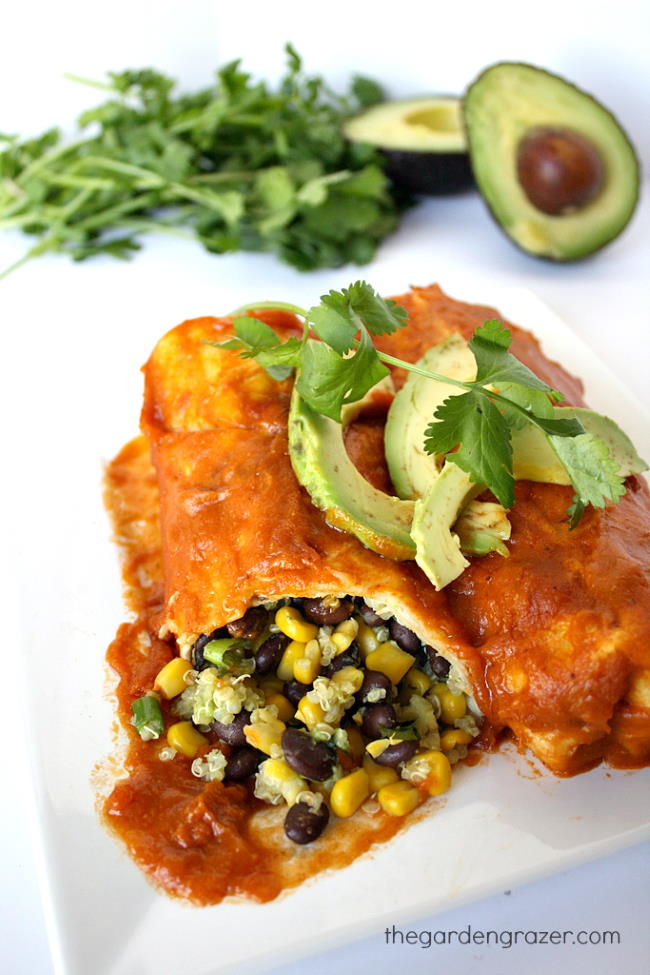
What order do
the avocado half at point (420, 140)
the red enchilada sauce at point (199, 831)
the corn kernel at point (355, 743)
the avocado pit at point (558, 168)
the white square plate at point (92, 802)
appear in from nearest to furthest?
the white square plate at point (92, 802) → the red enchilada sauce at point (199, 831) → the corn kernel at point (355, 743) → the avocado pit at point (558, 168) → the avocado half at point (420, 140)

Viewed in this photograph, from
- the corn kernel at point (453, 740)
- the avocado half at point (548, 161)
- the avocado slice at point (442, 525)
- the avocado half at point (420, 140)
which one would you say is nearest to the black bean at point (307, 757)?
the corn kernel at point (453, 740)

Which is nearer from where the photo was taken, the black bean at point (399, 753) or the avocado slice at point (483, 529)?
the black bean at point (399, 753)

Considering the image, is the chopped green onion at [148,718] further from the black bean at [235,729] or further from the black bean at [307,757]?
the black bean at [307,757]

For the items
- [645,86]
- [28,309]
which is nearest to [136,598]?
[28,309]

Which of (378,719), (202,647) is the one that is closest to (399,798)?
(378,719)

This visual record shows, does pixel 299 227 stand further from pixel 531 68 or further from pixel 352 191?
pixel 531 68

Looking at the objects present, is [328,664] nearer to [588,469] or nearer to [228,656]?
[228,656]
